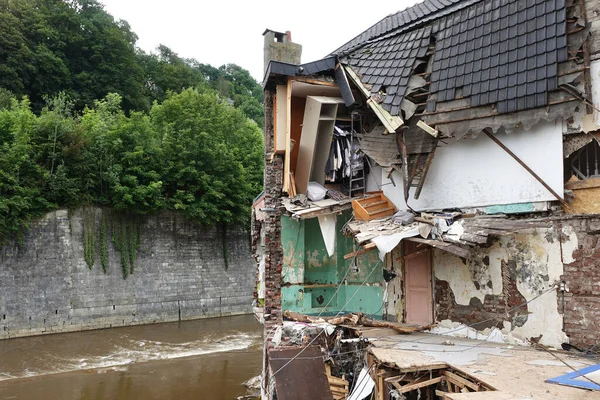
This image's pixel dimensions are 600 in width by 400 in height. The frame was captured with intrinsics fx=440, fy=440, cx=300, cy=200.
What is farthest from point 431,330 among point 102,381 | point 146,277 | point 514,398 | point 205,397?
point 146,277

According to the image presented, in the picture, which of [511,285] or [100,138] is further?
[100,138]

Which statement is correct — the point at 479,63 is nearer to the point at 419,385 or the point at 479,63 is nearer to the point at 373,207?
the point at 373,207

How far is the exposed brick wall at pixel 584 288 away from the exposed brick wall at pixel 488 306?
770 mm

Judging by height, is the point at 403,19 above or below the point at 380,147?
above

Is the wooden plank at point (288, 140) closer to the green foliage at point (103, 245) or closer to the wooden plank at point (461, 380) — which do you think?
the wooden plank at point (461, 380)

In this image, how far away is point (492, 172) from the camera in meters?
8.01

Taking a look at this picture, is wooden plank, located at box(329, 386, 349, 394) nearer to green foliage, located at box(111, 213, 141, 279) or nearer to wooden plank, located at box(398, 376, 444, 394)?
wooden plank, located at box(398, 376, 444, 394)

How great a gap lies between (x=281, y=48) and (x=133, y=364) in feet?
39.1

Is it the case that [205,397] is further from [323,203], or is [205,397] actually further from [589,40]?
[589,40]

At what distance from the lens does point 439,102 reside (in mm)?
8352

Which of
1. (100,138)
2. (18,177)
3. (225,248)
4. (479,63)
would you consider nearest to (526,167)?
(479,63)

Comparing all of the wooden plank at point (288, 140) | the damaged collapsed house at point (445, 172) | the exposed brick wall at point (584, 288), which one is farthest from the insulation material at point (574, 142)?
the wooden plank at point (288, 140)

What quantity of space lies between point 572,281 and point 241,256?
1981 cm

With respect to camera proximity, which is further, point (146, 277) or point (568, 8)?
point (146, 277)
